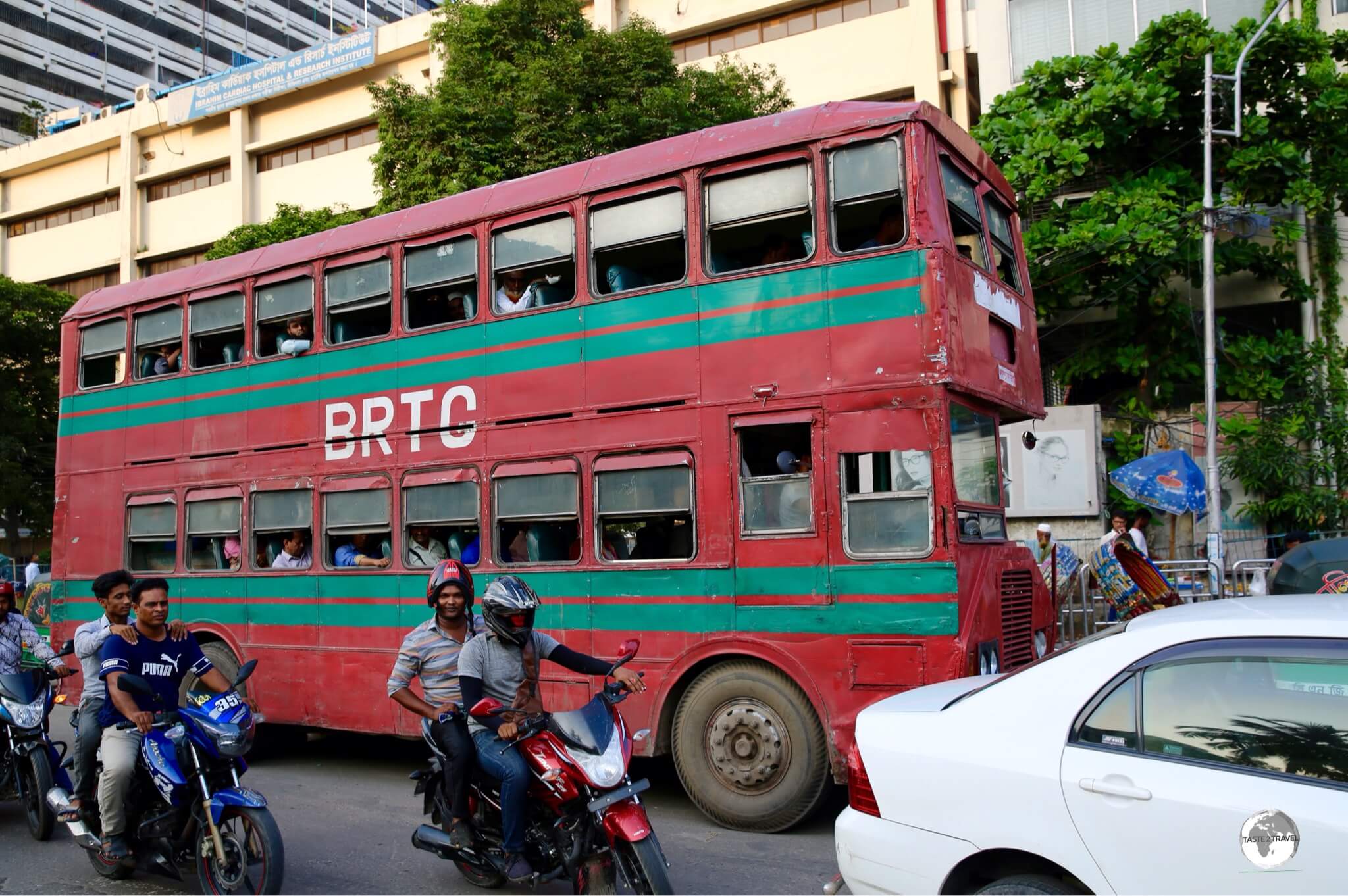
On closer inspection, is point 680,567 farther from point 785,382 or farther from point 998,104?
point 998,104

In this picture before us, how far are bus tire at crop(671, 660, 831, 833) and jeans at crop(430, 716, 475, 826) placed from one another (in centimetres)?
202

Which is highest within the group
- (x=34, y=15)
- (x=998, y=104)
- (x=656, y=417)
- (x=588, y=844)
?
(x=34, y=15)

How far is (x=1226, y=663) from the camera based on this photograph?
325 cm

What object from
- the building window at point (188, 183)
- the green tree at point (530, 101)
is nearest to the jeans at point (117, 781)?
the green tree at point (530, 101)

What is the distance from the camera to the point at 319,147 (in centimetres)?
3039

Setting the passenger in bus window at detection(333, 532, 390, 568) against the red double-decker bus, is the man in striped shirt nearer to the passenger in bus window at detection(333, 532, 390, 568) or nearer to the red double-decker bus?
the red double-decker bus

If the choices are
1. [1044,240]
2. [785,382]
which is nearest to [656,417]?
[785,382]

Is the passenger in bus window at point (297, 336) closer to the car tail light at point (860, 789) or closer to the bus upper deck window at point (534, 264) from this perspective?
the bus upper deck window at point (534, 264)

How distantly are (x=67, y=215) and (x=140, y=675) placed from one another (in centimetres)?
3616

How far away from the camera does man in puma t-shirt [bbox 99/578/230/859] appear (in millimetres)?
5332

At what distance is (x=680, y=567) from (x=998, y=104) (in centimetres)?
1301

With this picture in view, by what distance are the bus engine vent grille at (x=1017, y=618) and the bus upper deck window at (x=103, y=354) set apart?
857cm

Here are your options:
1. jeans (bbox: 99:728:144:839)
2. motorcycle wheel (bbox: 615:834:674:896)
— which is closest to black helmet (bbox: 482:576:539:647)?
motorcycle wheel (bbox: 615:834:674:896)

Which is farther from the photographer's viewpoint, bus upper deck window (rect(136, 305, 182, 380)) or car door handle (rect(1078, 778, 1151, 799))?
bus upper deck window (rect(136, 305, 182, 380))
